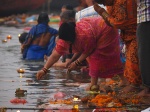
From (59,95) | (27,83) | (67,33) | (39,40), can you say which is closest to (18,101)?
(59,95)

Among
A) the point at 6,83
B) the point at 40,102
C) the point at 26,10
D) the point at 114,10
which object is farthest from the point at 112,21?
the point at 26,10

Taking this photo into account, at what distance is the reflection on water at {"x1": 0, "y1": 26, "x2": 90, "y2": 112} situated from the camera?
27.8 ft

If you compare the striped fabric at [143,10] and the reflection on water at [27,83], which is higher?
the striped fabric at [143,10]

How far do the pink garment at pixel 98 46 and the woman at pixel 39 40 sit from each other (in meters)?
4.56

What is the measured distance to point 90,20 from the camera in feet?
30.9

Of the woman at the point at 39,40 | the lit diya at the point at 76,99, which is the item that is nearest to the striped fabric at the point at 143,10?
the lit diya at the point at 76,99

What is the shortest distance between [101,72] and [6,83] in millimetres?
1808

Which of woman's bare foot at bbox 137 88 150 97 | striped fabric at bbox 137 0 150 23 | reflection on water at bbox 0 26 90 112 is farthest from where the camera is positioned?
woman's bare foot at bbox 137 88 150 97

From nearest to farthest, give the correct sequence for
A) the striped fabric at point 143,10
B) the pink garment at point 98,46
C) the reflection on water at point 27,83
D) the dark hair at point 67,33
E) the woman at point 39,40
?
1. the striped fabric at point 143,10
2. the reflection on water at point 27,83
3. the dark hair at point 67,33
4. the pink garment at point 98,46
5. the woman at point 39,40

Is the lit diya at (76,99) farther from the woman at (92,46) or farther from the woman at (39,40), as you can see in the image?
the woman at (39,40)

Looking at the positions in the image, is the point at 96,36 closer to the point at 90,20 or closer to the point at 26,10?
the point at 90,20

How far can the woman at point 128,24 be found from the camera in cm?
855

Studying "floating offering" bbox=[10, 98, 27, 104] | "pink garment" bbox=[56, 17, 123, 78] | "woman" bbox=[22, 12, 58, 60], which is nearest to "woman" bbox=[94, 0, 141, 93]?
"pink garment" bbox=[56, 17, 123, 78]

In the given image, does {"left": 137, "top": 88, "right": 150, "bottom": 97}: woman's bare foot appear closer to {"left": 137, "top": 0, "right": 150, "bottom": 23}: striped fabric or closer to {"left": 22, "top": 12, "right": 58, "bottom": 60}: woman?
{"left": 137, "top": 0, "right": 150, "bottom": 23}: striped fabric
